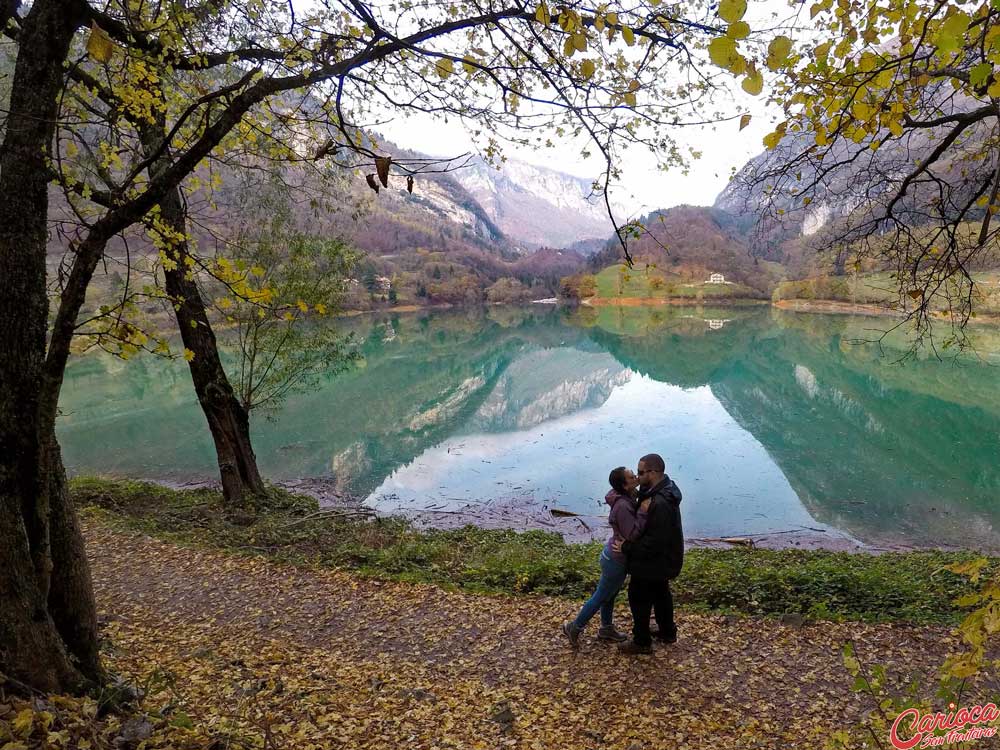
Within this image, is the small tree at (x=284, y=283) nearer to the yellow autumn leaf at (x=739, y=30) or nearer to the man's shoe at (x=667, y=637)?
the man's shoe at (x=667, y=637)

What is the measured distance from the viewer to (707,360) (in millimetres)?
42281

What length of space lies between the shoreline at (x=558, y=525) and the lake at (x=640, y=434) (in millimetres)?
413

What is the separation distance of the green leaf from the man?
3240 millimetres

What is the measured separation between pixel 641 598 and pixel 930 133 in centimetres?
542

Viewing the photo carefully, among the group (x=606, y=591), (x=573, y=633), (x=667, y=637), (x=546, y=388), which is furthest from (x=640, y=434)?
(x=606, y=591)

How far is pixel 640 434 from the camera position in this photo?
862 inches

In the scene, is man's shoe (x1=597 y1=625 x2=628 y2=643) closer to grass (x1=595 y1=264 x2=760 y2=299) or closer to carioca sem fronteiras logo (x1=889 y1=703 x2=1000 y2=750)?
carioca sem fronteiras logo (x1=889 y1=703 x2=1000 y2=750)

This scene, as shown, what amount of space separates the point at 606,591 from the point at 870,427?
71.9 feet

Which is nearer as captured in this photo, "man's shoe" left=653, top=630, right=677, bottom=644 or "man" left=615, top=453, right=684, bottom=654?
"man" left=615, top=453, right=684, bottom=654

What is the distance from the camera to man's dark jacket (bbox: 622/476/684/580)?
456 cm

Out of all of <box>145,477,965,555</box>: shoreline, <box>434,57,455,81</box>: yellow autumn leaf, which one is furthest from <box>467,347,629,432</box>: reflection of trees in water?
<box>434,57,455,81</box>: yellow autumn leaf

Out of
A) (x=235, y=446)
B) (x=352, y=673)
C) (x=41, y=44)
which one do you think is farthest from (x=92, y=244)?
(x=235, y=446)

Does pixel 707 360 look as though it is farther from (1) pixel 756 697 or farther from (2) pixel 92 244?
(2) pixel 92 244

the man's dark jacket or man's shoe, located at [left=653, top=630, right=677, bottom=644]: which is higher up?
the man's dark jacket
